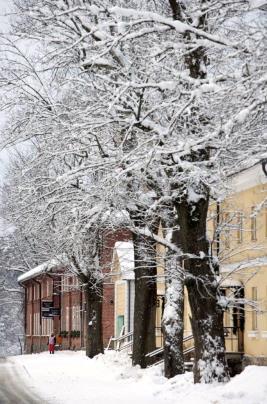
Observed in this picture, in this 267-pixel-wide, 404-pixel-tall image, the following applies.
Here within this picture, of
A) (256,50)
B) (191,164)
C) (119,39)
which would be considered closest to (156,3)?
(191,164)

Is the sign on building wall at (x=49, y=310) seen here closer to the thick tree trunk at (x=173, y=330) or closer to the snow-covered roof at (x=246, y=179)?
the snow-covered roof at (x=246, y=179)

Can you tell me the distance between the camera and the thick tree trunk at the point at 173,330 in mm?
26094

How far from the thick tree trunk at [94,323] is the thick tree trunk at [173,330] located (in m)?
14.5

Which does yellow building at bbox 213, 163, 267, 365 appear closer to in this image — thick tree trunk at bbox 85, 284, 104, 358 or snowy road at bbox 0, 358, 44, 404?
snowy road at bbox 0, 358, 44, 404

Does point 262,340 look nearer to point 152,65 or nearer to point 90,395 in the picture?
point 90,395

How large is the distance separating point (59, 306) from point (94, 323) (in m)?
24.1

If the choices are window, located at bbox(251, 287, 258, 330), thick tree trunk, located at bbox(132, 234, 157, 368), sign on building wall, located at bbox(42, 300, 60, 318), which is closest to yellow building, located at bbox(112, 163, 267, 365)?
window, located at bbox(251, 287, 258, 330)

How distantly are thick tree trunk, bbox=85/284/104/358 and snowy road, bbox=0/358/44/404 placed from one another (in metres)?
5.08

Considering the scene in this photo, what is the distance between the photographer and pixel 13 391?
2695 cm

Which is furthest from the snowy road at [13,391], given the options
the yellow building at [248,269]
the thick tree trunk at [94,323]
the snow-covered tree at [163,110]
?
the thick tree trunk at [94,323]

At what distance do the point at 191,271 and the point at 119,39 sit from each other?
25.7ft

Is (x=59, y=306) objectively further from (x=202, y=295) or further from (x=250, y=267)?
(x=202, y=295)

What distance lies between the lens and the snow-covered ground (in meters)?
18.4

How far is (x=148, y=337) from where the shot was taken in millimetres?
31656
